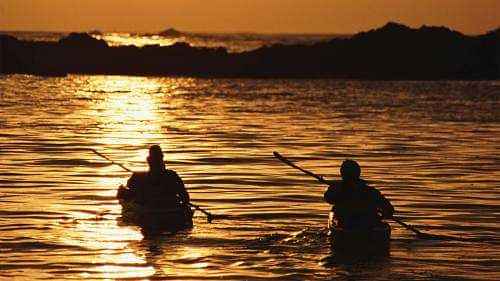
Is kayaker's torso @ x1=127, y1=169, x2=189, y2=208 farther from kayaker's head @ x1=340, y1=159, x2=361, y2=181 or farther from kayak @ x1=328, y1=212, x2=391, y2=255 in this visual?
kayaker's head @ x1=340, y1=159, x2=361, y2=181

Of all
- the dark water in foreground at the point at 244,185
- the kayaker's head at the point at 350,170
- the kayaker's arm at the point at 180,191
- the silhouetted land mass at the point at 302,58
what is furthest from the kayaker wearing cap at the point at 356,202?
the silhouetted land mass at the point at 302,58

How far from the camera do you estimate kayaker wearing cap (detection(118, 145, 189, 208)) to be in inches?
801

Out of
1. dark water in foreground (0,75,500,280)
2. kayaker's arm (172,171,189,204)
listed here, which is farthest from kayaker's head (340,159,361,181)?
kayaker's arm (172,171,189,204)

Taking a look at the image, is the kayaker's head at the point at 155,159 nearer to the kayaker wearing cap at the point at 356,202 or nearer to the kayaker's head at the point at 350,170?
the kayaker wearing cap at the point at 356,202

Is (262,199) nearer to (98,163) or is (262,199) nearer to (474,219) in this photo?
(474,219)

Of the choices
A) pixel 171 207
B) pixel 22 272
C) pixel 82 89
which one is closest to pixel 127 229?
pixel 171 207

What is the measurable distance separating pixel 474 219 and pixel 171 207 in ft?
18.2

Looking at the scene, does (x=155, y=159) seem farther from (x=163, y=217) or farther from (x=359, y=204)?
(x=359, y=204)

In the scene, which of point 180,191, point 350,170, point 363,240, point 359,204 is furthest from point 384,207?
point 180,191

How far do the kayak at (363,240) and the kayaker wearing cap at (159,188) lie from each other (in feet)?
9.76

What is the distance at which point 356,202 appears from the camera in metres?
18.4

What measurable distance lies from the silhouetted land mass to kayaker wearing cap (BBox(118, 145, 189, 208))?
92.8 m

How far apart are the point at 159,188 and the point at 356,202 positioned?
11.5 feet

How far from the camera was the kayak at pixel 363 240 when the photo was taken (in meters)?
18.4
